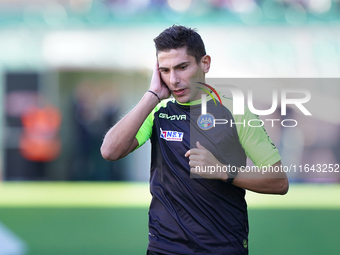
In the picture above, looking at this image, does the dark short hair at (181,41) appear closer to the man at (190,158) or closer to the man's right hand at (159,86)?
the man at (190,158)

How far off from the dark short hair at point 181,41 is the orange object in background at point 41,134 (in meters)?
7.78

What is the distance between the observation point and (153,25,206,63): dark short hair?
2557 mm

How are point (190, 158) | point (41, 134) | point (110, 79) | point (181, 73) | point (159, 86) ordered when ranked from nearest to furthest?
point (190, 158) < point (181, 73) < point (159, 86) < point (41, 134) < point (110, 79)

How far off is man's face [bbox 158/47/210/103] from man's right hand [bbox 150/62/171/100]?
6 centimetres

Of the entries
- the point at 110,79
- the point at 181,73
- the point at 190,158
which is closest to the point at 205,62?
the point at 181,73

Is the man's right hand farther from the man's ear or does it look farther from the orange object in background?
the orange object in background

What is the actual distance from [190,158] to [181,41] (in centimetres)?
67

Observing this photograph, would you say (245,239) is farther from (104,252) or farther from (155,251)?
(104,252)

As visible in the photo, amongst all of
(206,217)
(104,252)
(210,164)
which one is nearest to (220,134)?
(210,164)

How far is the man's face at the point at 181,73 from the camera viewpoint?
2539 mm

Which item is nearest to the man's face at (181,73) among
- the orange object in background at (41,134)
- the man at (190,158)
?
the man at (190,158)

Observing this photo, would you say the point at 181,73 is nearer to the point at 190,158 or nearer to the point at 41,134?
the point at 190,158

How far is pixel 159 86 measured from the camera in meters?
2.66

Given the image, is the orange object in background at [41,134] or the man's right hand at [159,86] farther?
the orange object in background at [41,134]
